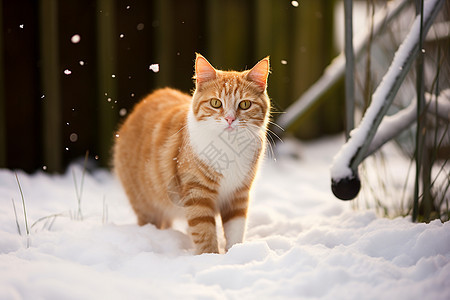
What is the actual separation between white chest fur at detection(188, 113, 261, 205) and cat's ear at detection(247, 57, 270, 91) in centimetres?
24

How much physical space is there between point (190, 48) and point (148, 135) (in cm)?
180

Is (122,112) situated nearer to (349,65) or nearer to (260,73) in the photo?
(260,73)

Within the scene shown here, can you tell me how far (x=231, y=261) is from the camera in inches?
67.9

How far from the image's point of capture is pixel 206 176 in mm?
1995

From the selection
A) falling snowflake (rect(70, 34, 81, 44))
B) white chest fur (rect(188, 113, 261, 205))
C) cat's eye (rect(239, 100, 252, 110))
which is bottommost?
white chest fur (rect(188, 113, 261, 205))

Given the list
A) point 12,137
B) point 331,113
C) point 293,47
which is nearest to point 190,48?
point 293,47

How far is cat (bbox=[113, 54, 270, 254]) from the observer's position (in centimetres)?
197

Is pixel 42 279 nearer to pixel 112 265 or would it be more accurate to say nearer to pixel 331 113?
pixel 112 265

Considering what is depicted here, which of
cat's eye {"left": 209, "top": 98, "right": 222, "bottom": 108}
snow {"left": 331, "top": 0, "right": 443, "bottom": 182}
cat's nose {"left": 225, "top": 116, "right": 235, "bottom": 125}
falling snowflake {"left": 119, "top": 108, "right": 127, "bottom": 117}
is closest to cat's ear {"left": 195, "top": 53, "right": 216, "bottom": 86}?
cat's eye {"left": 209, "top": 98, "right": 222, "bottom": 108}

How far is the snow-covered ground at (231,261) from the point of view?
4.83 feet

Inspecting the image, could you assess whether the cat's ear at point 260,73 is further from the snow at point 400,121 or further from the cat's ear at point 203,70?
the snow at point 400,121

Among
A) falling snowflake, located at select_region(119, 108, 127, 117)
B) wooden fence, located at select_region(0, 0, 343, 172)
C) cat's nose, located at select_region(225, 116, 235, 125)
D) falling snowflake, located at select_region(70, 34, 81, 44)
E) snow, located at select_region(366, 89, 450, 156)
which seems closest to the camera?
cat's nose, located at select_region(225, 116, 235, 125)

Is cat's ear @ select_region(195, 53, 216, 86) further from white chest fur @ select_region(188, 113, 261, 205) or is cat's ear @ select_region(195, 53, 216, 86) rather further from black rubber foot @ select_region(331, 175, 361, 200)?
black rubber foot @ select_region(331, 175, 361, 200)

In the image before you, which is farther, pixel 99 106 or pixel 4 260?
pixel 99 106
